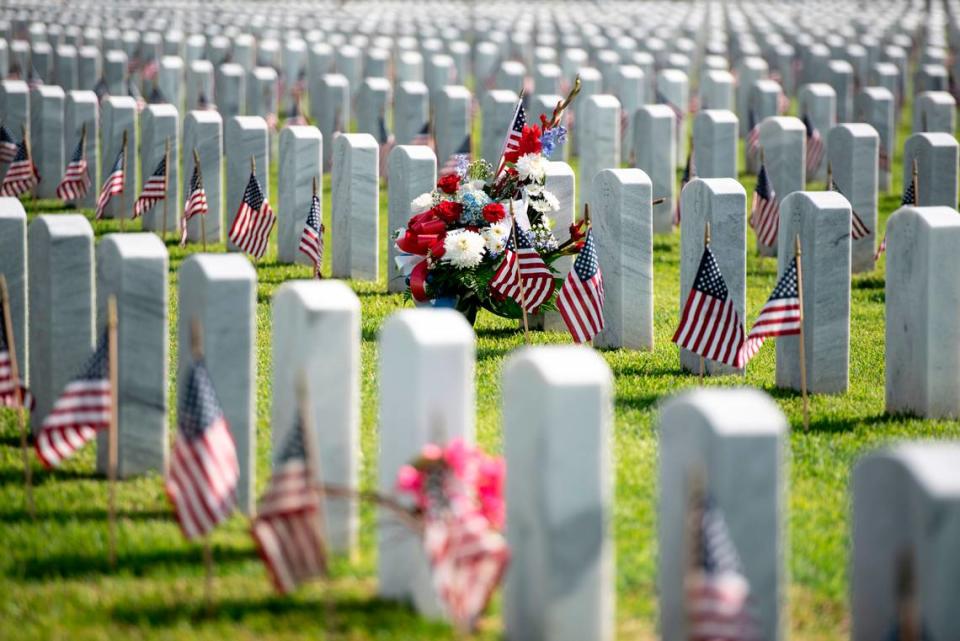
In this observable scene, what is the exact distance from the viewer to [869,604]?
5398mm

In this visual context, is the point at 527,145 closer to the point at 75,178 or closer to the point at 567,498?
the point at 75,178

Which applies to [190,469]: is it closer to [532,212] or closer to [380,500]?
[380,500]

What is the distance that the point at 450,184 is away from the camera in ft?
34.0

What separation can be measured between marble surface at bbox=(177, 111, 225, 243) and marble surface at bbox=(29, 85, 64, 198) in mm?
1939

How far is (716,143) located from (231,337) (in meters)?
8.77

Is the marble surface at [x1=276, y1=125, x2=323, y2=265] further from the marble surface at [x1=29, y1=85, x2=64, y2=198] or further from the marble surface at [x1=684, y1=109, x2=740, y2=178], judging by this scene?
the marble surface at [x1=684, y1=109, x2=740, y2=178]

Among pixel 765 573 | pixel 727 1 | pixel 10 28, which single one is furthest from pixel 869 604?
pixel 727 1

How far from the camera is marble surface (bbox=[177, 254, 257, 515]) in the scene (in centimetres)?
682

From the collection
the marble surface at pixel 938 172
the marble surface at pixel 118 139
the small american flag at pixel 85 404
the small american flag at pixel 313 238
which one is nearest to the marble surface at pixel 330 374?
the small american flag at pixel 85 404

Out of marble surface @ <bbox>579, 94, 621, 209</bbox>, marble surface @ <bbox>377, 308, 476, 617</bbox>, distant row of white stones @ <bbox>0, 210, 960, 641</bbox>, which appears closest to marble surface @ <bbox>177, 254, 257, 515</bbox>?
distant row of white stones @ <bbox>0, 210, 960, 641</bbox>

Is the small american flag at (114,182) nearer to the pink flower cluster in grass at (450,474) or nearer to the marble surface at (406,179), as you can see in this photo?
the marble surface at (406,179)

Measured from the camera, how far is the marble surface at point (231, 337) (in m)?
6.82

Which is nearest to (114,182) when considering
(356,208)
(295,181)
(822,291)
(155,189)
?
(155,189)

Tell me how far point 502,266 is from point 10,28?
18.5 meters
